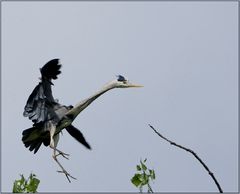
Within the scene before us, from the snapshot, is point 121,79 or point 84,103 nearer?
point 84,103

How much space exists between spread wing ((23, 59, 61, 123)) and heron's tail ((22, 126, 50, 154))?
19cm

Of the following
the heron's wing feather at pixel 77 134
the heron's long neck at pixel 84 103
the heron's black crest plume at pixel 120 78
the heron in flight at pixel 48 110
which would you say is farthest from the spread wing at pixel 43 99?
the heron's black crest plume at pixel 120 78

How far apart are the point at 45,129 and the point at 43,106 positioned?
259mm

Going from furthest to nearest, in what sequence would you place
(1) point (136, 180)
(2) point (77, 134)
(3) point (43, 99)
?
(2) point (77, 134) → (3) point (43, 99) → (1) point (136, 180)

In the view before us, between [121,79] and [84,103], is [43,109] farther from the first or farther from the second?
[121,79]

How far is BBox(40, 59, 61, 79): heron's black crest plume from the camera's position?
7.51m

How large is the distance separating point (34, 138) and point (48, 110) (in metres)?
0.36

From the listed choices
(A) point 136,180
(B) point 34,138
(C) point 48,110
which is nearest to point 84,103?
(C) point 48,110

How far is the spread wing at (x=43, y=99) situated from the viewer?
7406 millimetres

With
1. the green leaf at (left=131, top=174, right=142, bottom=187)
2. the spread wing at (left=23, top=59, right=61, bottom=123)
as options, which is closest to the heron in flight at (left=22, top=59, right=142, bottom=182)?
the spread wing at (left=23, top=59, right=61, bottom=123)

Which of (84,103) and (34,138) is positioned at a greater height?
(84,103)

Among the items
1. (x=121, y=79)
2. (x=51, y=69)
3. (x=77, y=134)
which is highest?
(x=51, y=69)

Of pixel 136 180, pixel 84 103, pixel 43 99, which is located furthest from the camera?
pixel 43 99

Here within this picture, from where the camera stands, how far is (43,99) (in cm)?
750
